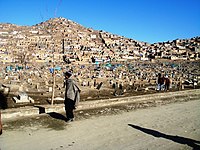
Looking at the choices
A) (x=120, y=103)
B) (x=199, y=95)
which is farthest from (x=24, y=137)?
(x=199, y=95)

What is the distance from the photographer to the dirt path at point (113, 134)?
4992 mm

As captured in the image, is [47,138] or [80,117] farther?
[80,117]

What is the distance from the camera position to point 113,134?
579 cm

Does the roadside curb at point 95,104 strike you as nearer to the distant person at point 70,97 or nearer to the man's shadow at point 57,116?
the man's shadow at point 57,116

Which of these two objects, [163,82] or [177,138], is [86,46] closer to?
[163,82]

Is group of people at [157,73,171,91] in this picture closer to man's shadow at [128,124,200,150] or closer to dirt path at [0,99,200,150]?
dirt path at [0,99,200,150]

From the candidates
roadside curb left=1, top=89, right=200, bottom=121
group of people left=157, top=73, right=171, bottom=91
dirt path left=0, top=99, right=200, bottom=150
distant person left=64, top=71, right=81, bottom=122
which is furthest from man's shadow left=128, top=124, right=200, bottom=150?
group of people left=157, top=73, right=171, bottom=91

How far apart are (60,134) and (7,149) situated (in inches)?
50.5

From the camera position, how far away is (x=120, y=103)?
32.5 ft

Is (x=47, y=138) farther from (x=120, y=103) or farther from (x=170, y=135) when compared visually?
(x=120, y=103)

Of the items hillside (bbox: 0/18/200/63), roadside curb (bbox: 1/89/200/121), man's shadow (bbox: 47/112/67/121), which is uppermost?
hillside (bbox: 0/18/200/63)

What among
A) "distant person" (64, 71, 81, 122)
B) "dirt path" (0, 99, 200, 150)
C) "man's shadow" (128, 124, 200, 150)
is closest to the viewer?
"dirt path" (0, 99, 200, 150)

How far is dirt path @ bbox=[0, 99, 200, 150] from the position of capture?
16.4ft

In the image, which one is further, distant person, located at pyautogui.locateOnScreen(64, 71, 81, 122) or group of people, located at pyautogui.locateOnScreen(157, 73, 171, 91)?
group of people, located at pyautogui.locateOnScreen(157, 73, 171, 91)
